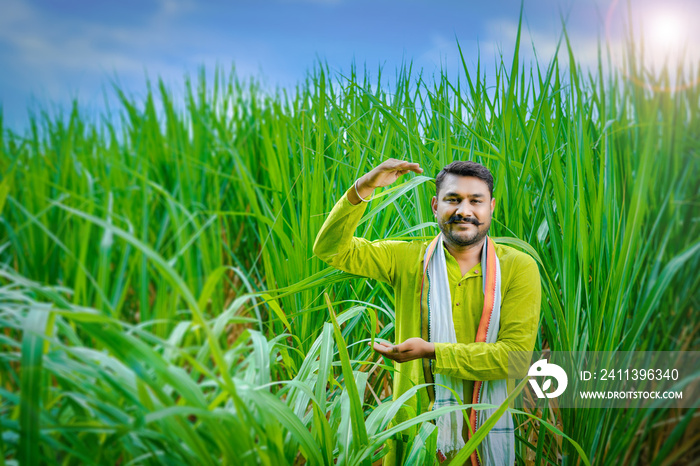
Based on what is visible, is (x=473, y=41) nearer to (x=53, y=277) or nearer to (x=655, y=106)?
(x=655, y=106)

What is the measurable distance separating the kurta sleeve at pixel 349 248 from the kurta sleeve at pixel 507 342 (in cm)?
29

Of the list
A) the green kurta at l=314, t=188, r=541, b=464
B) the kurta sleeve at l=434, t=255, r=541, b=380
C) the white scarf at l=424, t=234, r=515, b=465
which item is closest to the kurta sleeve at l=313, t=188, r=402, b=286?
the green kurta at l=314, t=188, r=541, b=464

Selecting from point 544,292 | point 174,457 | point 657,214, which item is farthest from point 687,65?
point 174,457

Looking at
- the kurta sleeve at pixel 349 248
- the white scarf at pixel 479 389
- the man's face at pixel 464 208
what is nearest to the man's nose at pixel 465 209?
the man's face at pixel 464 208

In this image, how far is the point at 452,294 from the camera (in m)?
1.21

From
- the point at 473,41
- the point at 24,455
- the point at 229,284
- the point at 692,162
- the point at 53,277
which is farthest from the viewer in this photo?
the point at 473,41

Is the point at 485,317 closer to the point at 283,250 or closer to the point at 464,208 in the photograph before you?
the point at 464,208

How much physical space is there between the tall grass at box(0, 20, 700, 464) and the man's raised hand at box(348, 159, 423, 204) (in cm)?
5

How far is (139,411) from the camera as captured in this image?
63 cm

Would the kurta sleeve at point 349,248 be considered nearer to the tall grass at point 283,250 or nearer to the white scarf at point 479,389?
the tall grass at point 283,250

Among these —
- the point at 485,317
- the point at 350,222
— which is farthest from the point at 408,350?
the point at 350,222

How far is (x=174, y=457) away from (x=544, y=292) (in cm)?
99

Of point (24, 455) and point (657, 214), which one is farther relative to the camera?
point (657, 214)

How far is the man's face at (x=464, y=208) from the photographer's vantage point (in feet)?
3.73
